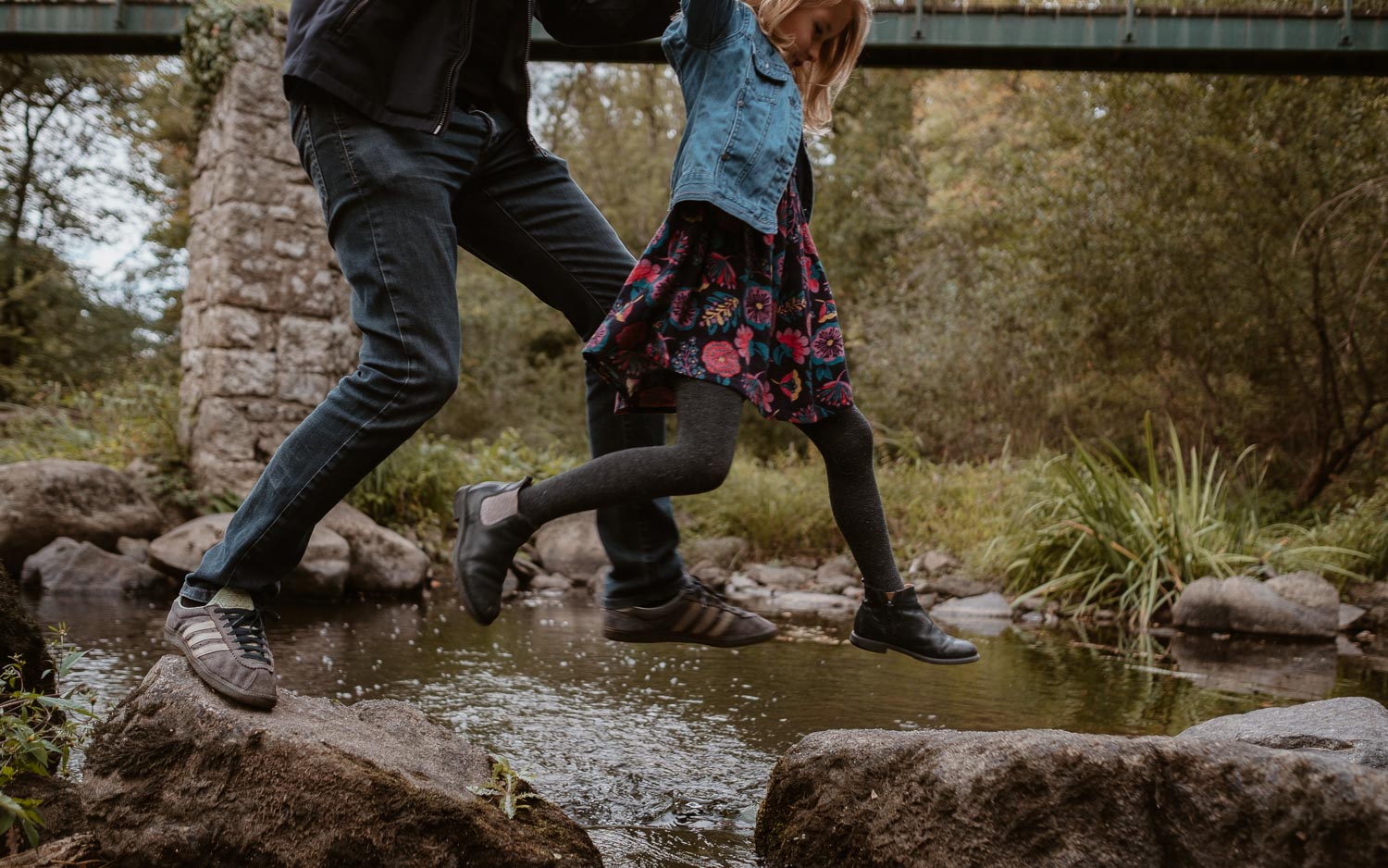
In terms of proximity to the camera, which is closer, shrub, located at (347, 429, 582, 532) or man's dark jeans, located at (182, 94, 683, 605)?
man's dark jeans, located at (182, 94, 683, 605)

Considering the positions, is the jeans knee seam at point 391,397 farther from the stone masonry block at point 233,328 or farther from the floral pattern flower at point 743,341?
the stone masonry block at point 233,328

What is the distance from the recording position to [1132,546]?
6.19m

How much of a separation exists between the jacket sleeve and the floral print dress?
1.61ft

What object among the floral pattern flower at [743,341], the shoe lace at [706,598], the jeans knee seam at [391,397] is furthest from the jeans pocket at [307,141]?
the shoe lace at [706,598]

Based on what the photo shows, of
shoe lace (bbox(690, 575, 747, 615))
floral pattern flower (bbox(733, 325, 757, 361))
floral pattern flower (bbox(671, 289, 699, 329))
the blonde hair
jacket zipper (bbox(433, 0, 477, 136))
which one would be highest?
the blonde hair

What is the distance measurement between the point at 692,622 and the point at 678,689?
4.26ft

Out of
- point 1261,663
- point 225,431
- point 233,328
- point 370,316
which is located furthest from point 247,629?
point 233,328

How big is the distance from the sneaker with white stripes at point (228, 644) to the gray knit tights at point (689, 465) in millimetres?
534

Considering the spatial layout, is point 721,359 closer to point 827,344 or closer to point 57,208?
point 827,344

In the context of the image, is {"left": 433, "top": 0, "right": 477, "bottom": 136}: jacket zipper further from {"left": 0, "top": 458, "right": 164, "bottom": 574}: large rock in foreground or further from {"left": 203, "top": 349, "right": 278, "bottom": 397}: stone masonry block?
{"left": 203, "top": 349, "right": 278, "bottom": 397}: stone masonry block

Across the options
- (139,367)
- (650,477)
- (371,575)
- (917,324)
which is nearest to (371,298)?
(650,477)

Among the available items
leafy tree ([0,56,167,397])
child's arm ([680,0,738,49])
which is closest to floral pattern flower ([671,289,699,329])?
child's arm ([680,0,738,49])

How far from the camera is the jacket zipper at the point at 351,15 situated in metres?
1.89

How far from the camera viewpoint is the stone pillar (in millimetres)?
6715
